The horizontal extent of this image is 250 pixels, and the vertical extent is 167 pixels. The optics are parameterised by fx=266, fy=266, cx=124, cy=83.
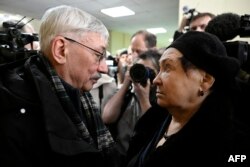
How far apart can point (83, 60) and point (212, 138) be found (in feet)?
1.73

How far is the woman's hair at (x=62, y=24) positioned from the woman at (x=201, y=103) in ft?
1.07

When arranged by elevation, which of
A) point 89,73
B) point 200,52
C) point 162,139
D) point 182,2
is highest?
point 182,2

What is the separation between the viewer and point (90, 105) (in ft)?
4.08

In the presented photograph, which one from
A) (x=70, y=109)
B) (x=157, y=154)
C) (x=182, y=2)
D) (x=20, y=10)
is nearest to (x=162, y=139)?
(x=157, y=154)

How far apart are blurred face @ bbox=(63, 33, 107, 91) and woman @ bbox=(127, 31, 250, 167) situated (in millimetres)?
262

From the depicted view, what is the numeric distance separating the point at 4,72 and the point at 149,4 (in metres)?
4.66

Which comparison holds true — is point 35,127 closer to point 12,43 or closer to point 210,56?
point 12,43

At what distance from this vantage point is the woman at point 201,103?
0.80m

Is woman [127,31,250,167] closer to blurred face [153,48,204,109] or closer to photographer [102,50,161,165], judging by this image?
blurred face [153,48,204,109]

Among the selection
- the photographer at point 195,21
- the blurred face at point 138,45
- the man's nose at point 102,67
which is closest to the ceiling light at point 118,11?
the blurred face at point 138,45

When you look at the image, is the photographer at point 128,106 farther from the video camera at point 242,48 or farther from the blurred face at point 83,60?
the video camera at point 242,48

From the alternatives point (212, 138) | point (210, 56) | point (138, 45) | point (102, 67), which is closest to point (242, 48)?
point (210, 56)

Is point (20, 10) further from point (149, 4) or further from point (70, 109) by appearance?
point (70, 109)

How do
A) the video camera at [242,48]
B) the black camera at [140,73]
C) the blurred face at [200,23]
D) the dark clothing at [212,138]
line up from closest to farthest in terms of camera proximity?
the dark clothing at [212,138], the video camera at [242,48], the black camera at [140,73], the blurred face at [200,23]
